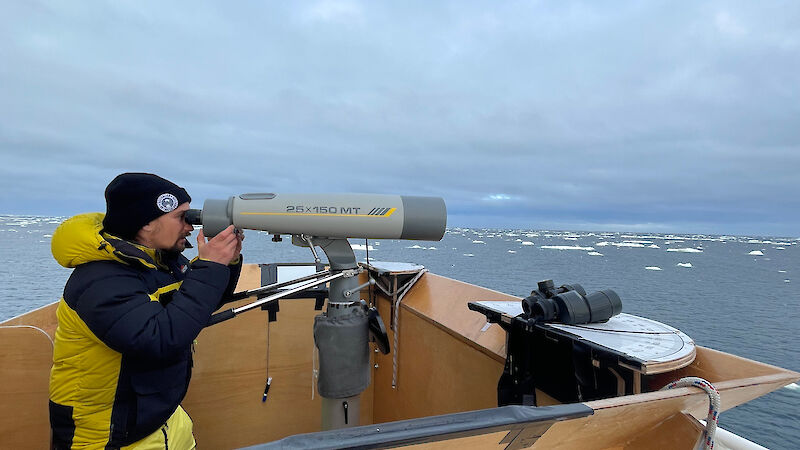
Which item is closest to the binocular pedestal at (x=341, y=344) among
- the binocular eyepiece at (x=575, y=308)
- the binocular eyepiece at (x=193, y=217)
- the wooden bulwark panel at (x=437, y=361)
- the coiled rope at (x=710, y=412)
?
the binocular eyepiece at (x=193, y=217)

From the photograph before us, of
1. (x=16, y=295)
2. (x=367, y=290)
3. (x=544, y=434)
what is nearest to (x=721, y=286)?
(x=367, y=290)

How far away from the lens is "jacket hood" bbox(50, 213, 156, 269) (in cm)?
131

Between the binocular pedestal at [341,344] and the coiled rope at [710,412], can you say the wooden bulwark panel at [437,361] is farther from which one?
the coiled rope at [710,412]

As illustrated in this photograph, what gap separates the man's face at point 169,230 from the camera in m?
1.53

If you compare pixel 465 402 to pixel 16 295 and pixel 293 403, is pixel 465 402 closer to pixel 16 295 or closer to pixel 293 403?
pixel 293 403

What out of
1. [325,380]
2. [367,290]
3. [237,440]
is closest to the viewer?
[325,380]

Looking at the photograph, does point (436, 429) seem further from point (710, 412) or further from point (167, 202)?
point (167, 202)

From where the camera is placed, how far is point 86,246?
4.30ft

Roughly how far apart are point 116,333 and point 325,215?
2.65ft

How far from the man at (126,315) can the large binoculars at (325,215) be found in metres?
0.12

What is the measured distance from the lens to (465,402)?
262cm

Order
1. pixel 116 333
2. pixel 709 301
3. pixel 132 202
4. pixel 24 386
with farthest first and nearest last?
pixel 709 301, pixel 24 386, pixel 132 202, pixel 116 333

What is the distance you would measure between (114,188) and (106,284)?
1.22 feet

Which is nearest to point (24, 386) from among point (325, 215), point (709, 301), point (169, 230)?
point (169, 230)
